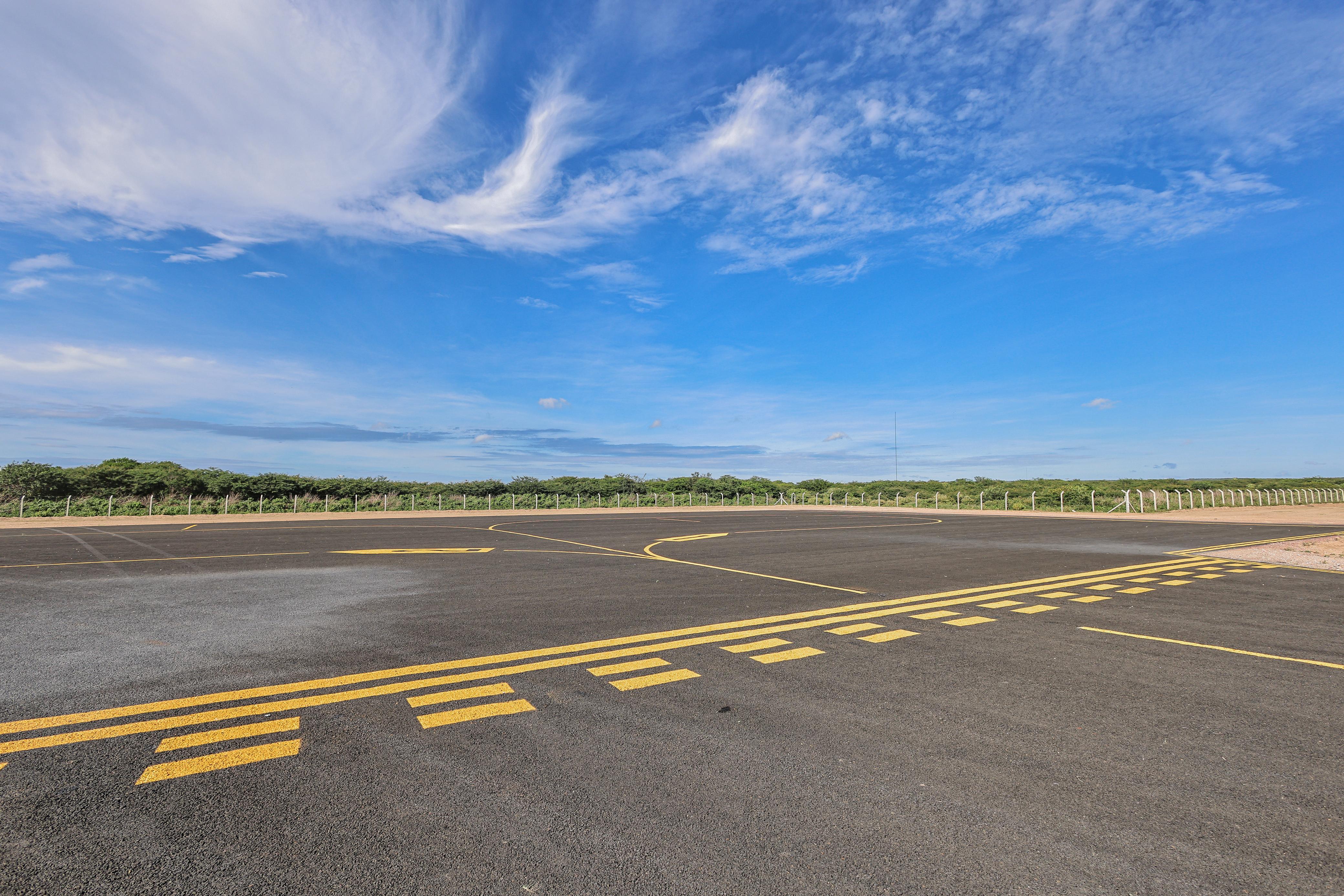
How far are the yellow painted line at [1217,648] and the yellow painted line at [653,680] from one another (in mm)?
5007

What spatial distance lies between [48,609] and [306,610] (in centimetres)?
320

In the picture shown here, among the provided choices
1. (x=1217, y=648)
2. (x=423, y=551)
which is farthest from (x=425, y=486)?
(x=1217, y=648)

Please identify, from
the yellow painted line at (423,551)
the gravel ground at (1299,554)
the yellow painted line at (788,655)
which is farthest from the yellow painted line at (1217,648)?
the yellow painted line at (423,551)

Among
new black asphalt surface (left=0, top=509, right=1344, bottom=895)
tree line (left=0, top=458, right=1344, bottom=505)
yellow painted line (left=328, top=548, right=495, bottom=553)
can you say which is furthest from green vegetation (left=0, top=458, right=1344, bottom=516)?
new black asphalt surface (left=0, top=509, right=1344, bottom=895)

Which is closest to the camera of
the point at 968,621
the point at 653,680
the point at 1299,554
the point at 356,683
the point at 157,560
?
the point at 356,683

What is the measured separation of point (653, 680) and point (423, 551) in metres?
12.1

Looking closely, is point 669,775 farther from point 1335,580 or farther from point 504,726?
point 1335,580

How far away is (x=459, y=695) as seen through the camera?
16.3ft

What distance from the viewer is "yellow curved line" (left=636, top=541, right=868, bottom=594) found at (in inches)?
407

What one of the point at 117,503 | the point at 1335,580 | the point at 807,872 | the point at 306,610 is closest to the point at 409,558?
the point at 306,610

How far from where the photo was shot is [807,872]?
2.71 m

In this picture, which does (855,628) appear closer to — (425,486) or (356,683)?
(356,683)

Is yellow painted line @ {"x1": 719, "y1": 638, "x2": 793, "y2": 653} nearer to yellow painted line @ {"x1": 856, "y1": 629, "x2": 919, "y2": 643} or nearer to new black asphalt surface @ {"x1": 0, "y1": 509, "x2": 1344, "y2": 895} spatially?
new black asphalt surface @ {"x1": 0, "y1": 509, "x2": 1344, "y2": 895}

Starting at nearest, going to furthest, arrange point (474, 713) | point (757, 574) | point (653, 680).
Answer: point (474, 713)
point (653, 680)
point (757, 574)
